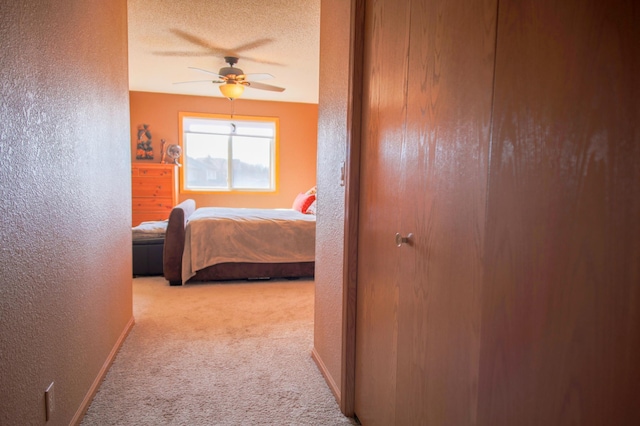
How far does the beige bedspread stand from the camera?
3.90 metres

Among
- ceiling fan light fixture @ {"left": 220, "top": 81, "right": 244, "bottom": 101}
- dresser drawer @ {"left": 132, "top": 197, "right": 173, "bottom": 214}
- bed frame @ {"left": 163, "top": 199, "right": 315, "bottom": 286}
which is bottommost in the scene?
bed frame @ {"left": 163, "top": 199, "right": 315, "bottom": 286}

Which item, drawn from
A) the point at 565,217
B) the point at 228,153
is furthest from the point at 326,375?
the point at 228,153

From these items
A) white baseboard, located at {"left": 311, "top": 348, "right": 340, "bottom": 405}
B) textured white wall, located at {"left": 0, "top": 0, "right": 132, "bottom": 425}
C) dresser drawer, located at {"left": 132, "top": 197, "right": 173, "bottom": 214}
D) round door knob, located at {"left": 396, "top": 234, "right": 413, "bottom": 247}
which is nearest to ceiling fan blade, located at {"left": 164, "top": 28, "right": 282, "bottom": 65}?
textured white wall, located at {"left": 0, "top": 0, "right": 132, "bottom": 425}

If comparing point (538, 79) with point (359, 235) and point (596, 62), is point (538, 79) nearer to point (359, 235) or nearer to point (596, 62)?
point (596, 62)

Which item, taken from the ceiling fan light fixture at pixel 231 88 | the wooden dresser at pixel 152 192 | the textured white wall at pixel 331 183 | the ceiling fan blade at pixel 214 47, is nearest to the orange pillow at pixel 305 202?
the ceiling fan light fixture at pixel 231 88

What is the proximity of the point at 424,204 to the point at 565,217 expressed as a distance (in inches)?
19.8

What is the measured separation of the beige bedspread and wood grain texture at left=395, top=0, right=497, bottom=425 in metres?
2.89

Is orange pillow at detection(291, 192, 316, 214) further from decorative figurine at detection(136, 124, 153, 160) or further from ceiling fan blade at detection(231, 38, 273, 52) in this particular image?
decorative figurine at detection(136, 124, 153, 160)

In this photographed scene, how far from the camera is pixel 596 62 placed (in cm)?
62

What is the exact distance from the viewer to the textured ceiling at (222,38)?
318 centimetres

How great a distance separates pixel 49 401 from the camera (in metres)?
1.37

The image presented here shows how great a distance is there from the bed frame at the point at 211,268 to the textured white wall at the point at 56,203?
1489 mm

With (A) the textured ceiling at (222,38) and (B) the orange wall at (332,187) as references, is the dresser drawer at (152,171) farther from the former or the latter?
(B) the orange wall at (332,187)

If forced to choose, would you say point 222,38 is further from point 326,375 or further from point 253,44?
point 326,375
